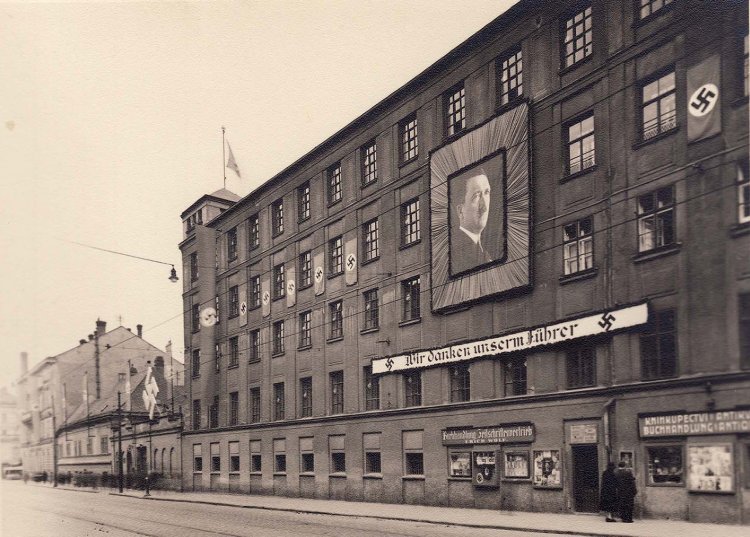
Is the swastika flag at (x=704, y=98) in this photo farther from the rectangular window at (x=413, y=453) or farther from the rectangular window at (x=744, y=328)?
the rectangular window at (x=413, y=453)

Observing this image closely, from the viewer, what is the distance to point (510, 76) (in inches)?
997

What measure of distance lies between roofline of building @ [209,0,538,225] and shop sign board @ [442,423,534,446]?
1305 centimetres

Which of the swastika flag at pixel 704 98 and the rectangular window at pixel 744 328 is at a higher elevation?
the swastika flag at pixel 704 98

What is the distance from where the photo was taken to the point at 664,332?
19297 mm

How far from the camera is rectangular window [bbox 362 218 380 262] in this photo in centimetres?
3216

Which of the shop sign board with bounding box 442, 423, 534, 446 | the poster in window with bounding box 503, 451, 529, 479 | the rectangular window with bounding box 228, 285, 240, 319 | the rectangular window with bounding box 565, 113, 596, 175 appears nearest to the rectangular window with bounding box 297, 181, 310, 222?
the rectangular window with bounding box 228, 285, 240, 319

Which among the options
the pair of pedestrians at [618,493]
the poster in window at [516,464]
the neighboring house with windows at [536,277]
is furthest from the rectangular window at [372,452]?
the pair of pedestrians at [618,493]

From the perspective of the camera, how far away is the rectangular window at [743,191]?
1661 centimetres

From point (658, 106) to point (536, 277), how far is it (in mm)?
6360

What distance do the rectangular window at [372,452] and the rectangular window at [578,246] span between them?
11843 mm

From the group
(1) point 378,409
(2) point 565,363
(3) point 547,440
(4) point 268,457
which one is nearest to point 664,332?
(2) point 565,363

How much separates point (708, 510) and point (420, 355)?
12454mm

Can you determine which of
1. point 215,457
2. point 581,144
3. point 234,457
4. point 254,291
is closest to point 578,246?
point 581,144

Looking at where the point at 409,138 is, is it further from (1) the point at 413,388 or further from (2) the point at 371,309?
(1) the point at 413,388
